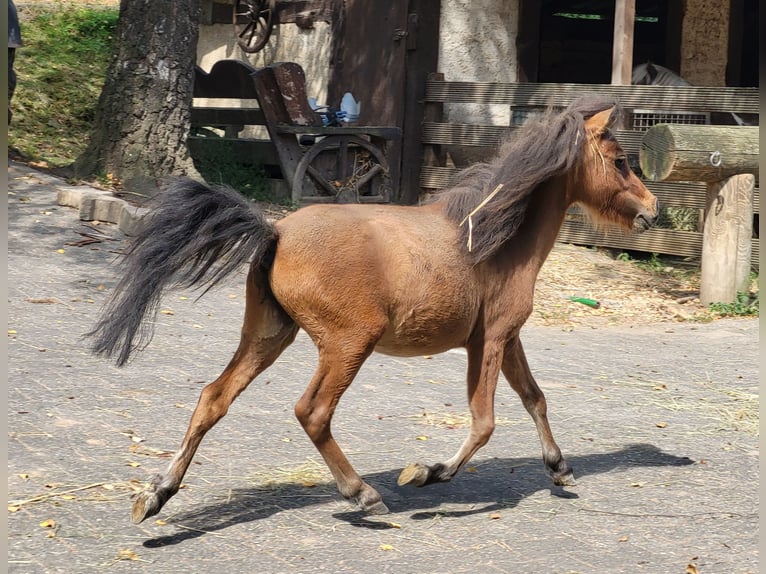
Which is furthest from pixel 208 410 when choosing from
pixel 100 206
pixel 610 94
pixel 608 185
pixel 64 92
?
pixel 64 92

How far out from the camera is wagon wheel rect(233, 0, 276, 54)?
15180mm

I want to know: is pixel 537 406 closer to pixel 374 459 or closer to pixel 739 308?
pixel 374 459

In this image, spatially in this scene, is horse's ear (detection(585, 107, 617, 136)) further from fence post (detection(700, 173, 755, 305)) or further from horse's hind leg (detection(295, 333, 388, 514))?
fence post (detection(700, 173, 755, 305))

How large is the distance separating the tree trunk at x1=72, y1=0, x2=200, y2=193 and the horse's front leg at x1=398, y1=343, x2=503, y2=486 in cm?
690

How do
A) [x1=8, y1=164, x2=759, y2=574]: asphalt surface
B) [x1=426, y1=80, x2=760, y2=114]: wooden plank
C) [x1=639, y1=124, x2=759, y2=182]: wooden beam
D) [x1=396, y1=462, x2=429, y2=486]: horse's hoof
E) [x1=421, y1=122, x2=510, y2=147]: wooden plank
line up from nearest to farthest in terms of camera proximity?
[x1=8, y1=164, x2=759, y2=574]: asphalt surface
[x1=396, y1=462, x2=429, y2=486]: horse's hoof
[x1=639, y1=124, x2=759, y2=182]: wooden beam
[x1=426, y1=80, x2=760, y2=114]: wooden plank
[x1=421, y1=122, x2=510, y2=147]: wooden plank

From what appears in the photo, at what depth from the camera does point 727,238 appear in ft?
32.4

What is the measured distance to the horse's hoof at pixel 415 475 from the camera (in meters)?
4.72

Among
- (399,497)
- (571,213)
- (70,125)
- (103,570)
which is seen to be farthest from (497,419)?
(70,125)

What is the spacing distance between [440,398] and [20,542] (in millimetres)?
3325

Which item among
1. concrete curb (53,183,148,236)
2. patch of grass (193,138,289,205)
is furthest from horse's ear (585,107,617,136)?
patch of grass (193,138,289,205)

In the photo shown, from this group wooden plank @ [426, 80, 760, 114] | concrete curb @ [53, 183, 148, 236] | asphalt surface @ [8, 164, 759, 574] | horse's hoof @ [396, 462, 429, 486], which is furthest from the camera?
wooden plank @ [426, 80, 760, 114]

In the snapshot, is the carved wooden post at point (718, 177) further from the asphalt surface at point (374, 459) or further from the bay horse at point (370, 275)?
the bay horse at point (370, 275)

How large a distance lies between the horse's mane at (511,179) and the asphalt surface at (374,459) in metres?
1.26

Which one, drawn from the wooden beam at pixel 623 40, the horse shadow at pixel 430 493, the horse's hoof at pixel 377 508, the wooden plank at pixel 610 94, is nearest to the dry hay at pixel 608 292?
the wooden plank at pixel 610 94
